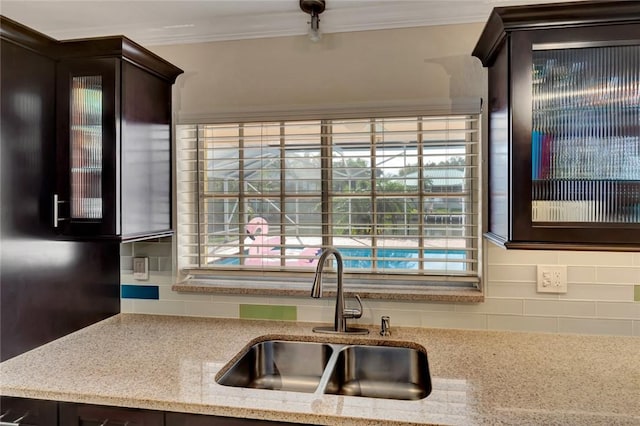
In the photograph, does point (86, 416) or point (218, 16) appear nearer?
point (86, 416)

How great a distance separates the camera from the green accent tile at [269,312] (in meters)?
1.95

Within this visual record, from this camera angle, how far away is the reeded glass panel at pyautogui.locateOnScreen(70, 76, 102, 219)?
1623mm

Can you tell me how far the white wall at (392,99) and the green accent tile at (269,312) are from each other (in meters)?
0.03

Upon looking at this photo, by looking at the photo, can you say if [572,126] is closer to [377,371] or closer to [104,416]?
[377,371]

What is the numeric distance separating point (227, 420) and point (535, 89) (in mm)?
1459

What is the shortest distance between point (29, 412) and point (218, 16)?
5.67 feet

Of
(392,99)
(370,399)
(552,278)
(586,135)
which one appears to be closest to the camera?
(370,399)

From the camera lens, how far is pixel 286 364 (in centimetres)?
174

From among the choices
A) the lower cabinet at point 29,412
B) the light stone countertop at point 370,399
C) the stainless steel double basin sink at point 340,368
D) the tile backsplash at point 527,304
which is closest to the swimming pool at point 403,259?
the tile backsplash at point 527,304

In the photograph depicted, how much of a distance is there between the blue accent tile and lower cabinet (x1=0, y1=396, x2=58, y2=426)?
2.61 ft

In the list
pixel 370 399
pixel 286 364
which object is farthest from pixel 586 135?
pixel 286 364

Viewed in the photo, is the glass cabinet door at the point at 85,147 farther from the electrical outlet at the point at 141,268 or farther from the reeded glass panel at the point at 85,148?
the electrical outlet at the point at 141,268

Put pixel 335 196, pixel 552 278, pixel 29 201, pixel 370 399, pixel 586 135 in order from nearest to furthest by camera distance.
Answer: pixel 370 399, pixel 586 135, pixel 29 201, pixel 552 278, pixel 335 196

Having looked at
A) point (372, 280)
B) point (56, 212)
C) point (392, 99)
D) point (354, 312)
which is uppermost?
point (392, 99)
